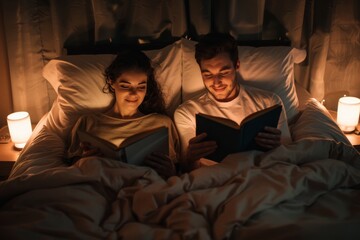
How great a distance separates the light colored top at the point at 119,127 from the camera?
184 cm

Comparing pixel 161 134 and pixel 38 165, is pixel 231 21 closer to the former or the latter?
pixel 161 134

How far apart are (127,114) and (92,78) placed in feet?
0.96

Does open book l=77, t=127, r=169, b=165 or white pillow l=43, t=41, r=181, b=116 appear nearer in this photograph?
open book l=77, t=127, r=169, b=165

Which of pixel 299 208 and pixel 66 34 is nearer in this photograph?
pixel 299 208

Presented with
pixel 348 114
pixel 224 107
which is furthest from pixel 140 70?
pixel 348 114

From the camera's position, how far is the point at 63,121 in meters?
2.00

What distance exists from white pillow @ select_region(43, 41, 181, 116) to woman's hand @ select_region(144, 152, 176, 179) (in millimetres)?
553

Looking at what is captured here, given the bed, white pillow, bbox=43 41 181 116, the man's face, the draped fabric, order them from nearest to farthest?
the bed
the man's face
white pillow, bbox=43 41 181 116
the draped fabric

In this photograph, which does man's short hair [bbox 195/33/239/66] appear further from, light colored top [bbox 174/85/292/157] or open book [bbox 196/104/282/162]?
open book [bbox 196/104/282/162]

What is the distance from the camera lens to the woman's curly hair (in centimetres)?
184

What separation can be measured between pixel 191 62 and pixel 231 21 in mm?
378

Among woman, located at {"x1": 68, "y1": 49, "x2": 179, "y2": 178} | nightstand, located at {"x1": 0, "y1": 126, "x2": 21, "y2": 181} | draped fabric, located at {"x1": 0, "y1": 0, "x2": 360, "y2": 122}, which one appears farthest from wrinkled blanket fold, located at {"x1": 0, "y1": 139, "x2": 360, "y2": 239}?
draped fabric, located at {"x1": 0, "y1": 0, "x2": 360, "y2": 122}

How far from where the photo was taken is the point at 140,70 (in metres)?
1.83

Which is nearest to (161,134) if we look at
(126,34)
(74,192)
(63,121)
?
(74,192)
